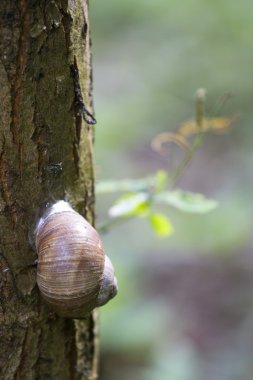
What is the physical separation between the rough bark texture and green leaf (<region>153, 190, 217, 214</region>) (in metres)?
0.36

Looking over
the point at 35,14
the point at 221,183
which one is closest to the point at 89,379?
the point at 35,14

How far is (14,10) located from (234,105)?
18.3ft

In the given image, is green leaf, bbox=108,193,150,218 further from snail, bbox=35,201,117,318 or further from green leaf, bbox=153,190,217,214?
snail, bbox=35,201,117,318

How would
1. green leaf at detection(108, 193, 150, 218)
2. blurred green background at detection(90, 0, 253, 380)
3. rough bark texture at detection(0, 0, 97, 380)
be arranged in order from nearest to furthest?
rough bark texture at detection(0, 0, 97, 380), green leaf at detection(108, 193, 150, 218), blurred green background at detection(90, 0, 253, 380)

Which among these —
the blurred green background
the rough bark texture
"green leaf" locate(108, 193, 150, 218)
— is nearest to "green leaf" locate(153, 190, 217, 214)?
"green leaf" locate(108, 193, 150, 218)

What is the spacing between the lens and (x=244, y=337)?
402cm

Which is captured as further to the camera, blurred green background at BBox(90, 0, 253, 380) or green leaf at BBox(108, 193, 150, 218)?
blurred green background at BBox(90, 0, 253, 380)

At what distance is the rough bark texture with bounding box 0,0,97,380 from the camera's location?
3.11ft

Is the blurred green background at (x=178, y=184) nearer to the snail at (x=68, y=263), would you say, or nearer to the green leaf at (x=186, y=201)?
the green leaf at (x=186, y=201)

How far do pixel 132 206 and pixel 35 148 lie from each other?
0.49 meters

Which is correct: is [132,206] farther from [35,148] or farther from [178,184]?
[178,184]

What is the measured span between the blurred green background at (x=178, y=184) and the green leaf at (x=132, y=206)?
0.63m

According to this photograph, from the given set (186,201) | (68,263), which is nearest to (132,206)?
(186,201)

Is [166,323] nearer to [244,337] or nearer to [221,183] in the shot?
[244,337]
